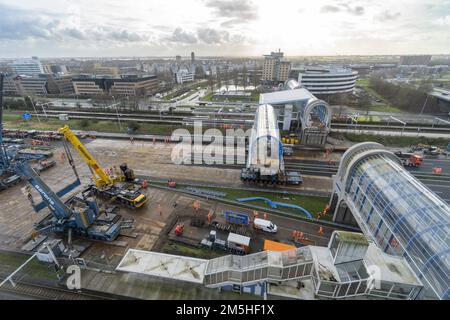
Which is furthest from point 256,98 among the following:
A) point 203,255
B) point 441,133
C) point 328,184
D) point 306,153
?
point 203,255

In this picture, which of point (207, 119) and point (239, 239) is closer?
point (239, 239)

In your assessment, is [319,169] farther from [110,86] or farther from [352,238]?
[110,86]

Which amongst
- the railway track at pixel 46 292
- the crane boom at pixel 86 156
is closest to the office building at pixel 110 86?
the crane boom at pixel 86 156

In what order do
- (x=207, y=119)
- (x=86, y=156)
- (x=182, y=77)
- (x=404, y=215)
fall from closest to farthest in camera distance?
(x=404, y=215) < (x=86, y=156) < (x=207, y=119) < (x=182, y=77)

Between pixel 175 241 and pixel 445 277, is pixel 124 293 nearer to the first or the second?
pixel 175 241

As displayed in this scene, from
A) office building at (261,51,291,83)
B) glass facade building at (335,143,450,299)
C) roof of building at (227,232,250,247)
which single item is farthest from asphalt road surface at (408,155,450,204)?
office building at (261,51,291,83)

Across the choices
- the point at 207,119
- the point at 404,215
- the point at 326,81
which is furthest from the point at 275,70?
the point at 404,215

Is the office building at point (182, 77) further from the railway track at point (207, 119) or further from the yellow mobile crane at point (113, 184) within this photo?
the yellow mobile crane at point (113, 184)
